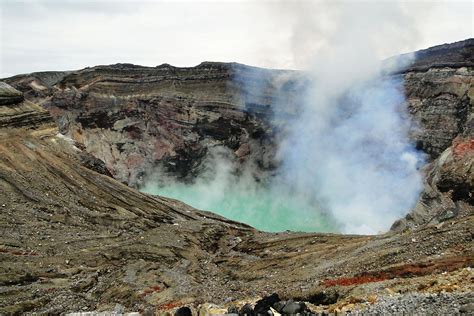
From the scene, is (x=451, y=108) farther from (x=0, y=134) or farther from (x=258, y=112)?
(x=0, y=134)

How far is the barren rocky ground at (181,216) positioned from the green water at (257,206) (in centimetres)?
351

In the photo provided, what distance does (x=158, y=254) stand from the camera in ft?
131

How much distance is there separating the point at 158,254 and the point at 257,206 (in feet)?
90.9

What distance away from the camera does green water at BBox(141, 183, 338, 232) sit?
60306 mm

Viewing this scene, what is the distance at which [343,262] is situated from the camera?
3209cm

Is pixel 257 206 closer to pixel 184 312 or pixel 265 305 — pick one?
pixel 184 312

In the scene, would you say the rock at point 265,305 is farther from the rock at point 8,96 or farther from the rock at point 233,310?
the rock at point 8,96

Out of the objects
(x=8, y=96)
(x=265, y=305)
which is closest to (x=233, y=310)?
(x=265, y=305)

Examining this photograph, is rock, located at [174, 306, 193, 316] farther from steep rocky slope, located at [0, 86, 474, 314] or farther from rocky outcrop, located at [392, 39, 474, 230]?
rocky outcrop, located at [392, 39, 474, 230]

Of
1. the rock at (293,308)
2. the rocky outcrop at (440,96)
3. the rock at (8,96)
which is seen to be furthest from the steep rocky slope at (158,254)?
the rocky outcrop at (440,96)

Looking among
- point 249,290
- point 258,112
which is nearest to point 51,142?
point 258,112

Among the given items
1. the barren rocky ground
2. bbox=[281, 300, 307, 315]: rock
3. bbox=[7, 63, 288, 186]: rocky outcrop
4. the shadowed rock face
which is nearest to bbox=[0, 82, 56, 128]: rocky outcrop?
the barren rocky ground

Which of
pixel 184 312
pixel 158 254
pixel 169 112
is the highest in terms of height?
pixel 169 112

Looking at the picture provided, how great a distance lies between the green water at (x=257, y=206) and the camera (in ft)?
198
